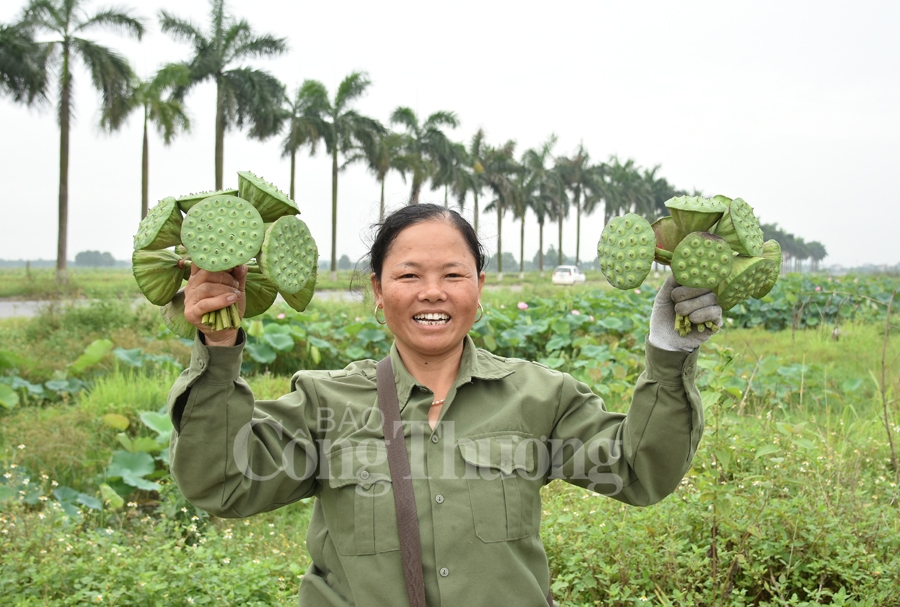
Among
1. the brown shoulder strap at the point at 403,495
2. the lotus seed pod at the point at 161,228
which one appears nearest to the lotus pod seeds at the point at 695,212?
the brown shoulder strap at the point at 403,495

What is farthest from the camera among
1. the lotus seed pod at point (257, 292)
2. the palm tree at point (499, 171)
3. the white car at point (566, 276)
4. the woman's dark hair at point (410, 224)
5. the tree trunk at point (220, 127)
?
the palm tree at point (499, 171)

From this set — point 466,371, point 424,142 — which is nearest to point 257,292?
point 466,371

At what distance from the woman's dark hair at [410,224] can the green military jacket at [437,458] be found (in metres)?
0.27

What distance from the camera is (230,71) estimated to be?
2181 centimetres

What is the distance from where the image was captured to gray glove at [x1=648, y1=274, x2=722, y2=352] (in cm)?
141

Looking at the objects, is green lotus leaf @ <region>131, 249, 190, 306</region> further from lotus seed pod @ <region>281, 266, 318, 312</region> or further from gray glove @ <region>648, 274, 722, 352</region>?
gray glove @ <region>648, 274, 722, 352</region>

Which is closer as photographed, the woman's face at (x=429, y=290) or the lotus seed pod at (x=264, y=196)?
the lotus seed pod at (x=264, y=196)

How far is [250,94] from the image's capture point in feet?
72.2

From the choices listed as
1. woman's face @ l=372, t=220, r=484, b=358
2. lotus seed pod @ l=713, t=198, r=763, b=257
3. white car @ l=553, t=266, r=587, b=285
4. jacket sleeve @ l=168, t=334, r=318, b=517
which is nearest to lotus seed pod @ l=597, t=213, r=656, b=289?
lotus seed pod @ l=713, t=198, r=763, b=257

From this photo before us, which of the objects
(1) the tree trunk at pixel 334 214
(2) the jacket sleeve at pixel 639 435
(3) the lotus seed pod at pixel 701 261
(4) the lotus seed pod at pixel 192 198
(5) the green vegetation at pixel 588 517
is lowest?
(5) the green vegetation at pixel 588 517

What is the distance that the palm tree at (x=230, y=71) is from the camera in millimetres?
→ 21281

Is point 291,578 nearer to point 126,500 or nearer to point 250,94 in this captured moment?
point 126,500

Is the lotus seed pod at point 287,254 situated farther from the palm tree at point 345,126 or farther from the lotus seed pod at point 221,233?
the palm tree at point 345,126

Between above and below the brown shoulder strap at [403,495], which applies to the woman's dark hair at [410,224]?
above
